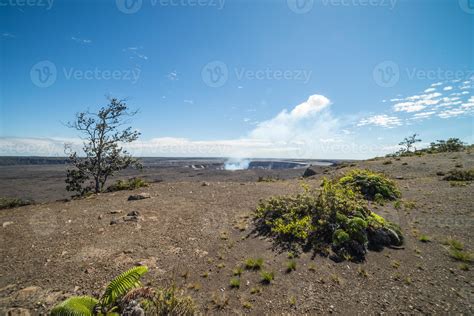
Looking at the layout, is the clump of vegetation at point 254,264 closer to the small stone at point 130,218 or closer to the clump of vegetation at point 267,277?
the clump of vegetation at point 267,277

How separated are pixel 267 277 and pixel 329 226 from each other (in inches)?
133

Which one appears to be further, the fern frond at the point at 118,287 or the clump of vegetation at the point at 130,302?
the fern frond at the point at 118,287

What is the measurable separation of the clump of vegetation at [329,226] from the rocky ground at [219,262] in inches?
17.6

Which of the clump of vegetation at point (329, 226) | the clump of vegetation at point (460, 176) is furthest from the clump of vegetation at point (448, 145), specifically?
the clump of vegetation at point (329, 226)

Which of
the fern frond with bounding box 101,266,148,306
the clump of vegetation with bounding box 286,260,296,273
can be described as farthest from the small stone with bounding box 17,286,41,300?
the clump of vegetation with bounding box 286,260,296,273

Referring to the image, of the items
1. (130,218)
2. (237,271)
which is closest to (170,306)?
(237,271)

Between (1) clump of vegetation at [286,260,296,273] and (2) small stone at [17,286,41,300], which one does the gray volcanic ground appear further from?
(1) clump of vegetation at [286,260,296,273]

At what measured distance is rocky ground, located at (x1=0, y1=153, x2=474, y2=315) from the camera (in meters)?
4.85

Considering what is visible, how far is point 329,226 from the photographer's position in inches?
306

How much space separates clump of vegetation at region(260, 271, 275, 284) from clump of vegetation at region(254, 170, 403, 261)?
6.13 ft

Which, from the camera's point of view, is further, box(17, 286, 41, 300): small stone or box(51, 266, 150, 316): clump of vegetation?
box(17, 286, 41, 300): small stone

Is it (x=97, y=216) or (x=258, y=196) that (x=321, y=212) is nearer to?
(x=258, y=196)

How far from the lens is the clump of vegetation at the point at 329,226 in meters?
6.98

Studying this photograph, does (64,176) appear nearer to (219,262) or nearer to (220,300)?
(219,262)
